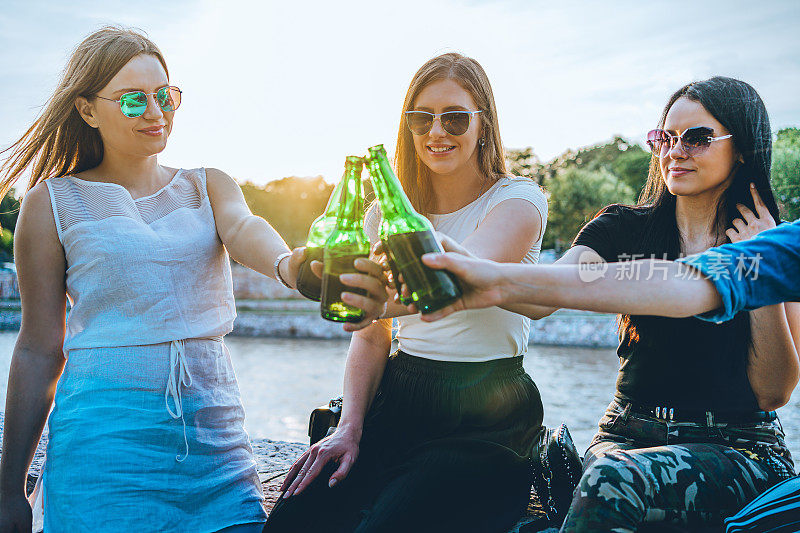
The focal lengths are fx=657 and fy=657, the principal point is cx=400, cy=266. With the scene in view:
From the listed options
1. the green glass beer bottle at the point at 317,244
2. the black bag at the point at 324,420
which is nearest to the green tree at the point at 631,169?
the black bag at the point at 324,420

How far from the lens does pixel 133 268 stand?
2334mm

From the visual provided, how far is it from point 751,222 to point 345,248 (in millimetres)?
1666

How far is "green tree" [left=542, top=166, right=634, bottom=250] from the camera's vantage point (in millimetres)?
43625

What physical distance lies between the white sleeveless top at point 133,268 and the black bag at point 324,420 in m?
0.57

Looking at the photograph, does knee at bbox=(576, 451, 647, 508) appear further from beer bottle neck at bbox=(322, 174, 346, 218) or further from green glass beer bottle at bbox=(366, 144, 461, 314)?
beer bottle neck at bbox=(322, 174, 346, 218)

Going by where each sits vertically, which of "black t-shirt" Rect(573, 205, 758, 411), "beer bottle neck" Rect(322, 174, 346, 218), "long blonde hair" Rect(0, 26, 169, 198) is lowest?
"black t-shirt" Rect(573, 205, 758, 411)

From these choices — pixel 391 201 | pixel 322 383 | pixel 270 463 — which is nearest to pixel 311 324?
pixel 322 383

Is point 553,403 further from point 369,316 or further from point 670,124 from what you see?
point 369,316

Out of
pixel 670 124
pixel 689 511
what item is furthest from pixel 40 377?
pixel 670 124

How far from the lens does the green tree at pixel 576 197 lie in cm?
4362

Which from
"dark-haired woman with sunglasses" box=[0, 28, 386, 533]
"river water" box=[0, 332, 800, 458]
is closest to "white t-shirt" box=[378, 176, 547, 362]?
"dark-haired woman with sunglasses" box=[0, 28, 386, 533]

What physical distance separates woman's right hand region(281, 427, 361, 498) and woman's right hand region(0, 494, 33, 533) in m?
0.93

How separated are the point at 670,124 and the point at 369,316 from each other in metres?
1.60

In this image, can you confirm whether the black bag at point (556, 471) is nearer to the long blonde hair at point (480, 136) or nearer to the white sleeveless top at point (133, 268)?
the long blonde hair at point (480, 136)
